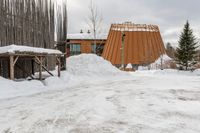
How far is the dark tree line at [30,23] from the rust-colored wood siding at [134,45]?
1770cm

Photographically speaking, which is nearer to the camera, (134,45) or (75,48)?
(75,48)

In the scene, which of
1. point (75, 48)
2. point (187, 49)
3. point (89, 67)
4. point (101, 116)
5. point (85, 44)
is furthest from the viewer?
point (75, 48)

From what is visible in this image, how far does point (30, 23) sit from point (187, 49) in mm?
15678

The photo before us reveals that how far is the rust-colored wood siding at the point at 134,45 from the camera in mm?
33000

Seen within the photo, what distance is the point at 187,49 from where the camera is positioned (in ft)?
66.8

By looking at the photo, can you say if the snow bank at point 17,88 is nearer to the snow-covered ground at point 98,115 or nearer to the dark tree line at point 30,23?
the snow-covered ground at point 98,115

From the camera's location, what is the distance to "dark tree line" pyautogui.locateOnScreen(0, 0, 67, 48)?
33.9 ft

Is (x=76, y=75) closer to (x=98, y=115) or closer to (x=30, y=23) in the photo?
(x=30, y=23)

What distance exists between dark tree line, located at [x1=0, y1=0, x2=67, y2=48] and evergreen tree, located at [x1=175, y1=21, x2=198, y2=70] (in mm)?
12281

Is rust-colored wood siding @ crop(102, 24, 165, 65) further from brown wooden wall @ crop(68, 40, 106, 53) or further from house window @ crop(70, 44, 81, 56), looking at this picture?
house window @ crop(70, 44, 81, 56)

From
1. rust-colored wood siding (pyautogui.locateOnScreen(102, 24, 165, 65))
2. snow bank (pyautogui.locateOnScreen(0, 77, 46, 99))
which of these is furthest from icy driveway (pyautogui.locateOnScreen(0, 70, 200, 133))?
rust-colored wood siding (pyautogui.locateOnScreen(102, 24, 165, 65))

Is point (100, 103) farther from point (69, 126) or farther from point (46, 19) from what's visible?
point (46, 19)

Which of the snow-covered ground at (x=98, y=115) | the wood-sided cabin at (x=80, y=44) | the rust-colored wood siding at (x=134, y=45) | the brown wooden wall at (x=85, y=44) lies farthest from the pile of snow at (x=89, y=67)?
the wood-sided cabin at (x=80, y=44)

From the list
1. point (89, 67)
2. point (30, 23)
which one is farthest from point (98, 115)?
point (89, 67)
